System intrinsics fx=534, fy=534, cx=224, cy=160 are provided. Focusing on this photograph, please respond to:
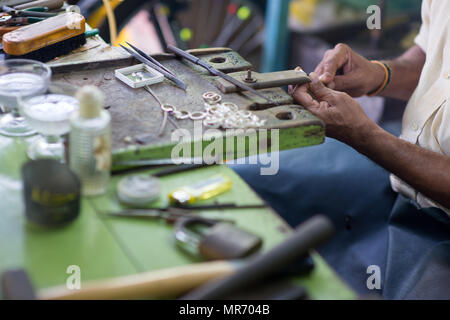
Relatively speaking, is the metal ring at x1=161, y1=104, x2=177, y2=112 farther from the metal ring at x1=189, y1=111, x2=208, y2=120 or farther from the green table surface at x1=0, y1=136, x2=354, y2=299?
the green table surface at x1=0, y1=136, x2=354, y2=299

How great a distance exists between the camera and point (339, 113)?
4.62 feet

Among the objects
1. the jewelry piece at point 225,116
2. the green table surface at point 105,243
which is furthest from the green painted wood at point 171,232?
the jewelry piece at point 225,116

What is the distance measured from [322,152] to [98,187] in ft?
2.83

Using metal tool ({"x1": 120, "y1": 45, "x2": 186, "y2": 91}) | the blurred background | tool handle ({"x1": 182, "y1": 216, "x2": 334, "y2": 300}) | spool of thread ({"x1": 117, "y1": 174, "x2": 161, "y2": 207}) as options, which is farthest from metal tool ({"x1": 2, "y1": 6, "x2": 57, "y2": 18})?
the blurred background

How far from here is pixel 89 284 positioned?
800 mm

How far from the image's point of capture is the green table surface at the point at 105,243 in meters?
0.86

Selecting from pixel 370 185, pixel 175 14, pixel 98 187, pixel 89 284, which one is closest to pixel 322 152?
pixel 370 185

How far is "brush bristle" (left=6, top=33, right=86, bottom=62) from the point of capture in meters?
1.39

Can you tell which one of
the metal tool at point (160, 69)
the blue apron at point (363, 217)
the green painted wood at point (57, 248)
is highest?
the metal tool at point (160, 69)

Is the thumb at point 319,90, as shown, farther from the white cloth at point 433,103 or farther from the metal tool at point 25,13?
the metal tool at point 25,13

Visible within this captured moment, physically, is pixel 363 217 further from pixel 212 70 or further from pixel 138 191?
pixel 138 191

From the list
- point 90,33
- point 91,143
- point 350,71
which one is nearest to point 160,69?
point 90,33

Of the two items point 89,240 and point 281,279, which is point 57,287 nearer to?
point 89,240

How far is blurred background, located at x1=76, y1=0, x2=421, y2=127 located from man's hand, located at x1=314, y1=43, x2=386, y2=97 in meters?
1.19
